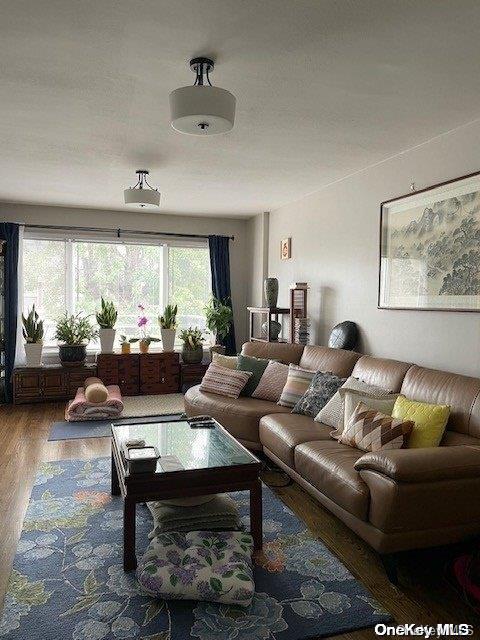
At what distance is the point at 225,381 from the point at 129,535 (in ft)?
6.80

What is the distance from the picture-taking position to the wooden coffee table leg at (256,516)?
2.49m

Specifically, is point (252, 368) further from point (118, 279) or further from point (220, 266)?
point (118, 279)

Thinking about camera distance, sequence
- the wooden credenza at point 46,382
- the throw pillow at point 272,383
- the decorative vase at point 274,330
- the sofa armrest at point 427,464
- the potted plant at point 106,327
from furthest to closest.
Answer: the potted plant at point 106,327 → the wooden credenza at point 46,382 → the decorative vase at point 274,330 → the throw pillow at point 272,383 → the sofa armrest at point 427,464

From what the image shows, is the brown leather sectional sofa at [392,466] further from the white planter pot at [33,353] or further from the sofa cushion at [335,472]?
the white planter pot at [33,353]

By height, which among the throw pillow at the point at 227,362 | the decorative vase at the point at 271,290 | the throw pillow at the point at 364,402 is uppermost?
the decorative vase at the point at 271,290

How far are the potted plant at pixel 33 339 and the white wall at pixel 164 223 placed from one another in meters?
1.27

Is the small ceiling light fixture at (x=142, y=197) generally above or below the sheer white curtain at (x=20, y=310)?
above

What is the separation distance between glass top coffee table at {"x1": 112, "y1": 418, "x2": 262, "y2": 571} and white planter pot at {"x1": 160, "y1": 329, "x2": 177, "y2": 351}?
134 inches

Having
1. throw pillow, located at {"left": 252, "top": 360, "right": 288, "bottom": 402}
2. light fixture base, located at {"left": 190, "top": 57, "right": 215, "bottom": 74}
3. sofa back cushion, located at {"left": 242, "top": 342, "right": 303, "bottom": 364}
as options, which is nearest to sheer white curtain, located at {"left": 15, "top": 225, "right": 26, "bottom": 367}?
sofa back cushion, located at {"left": 242, "top": 342, "right": 303, "bottom": 364}

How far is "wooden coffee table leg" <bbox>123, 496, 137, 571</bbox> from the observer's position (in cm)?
226

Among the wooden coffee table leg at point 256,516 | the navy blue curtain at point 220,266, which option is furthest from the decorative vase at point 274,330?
the wooden coffee table leg at point 256,516

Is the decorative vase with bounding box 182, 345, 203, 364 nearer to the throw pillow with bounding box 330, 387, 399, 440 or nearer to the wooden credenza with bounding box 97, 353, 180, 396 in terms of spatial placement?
the wooden credenza with bounding box 97, 353, 180, 396

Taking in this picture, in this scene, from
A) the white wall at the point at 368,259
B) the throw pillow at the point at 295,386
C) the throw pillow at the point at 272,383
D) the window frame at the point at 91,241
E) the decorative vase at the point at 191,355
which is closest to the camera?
the white wall at the point at 368,259

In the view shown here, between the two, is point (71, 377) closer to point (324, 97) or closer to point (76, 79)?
point (76, 79)
